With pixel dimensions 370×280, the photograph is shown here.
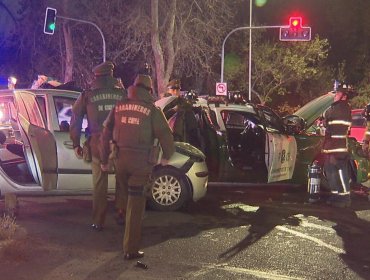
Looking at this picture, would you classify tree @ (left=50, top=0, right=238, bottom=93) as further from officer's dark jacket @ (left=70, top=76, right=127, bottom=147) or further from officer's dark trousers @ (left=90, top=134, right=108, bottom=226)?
officer's dark trousers @ (left=90, top=134, right=108, bottom=226)

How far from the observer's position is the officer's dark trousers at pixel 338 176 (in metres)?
8.36

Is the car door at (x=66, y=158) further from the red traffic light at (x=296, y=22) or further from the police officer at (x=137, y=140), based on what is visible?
the red traffic light at (x=296, y=22)

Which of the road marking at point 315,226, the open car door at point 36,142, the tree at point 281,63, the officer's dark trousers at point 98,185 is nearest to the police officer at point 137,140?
the officer's dark trousers at point 98,185

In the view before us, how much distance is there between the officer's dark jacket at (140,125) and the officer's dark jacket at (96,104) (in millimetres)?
999

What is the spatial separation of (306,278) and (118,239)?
6.95ft

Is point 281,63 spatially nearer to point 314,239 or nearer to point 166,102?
point 166,102

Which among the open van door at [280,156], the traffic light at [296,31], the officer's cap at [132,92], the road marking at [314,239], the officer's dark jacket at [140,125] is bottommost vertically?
the road marking at [314,239]

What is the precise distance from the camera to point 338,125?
824 cm

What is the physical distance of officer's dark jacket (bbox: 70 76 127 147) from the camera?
6.09 m

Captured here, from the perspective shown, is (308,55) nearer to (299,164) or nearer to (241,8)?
(241,8)

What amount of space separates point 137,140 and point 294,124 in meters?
5.03

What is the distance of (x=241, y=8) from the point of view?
124 feet

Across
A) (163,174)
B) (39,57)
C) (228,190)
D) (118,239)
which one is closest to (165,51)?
(39,57)

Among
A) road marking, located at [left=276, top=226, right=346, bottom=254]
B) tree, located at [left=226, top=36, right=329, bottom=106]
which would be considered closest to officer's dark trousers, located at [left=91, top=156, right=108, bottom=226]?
road marking, located at [left=276, top=226, right=346, bottom=254]
